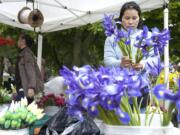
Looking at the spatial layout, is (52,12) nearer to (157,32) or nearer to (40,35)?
(40,35)

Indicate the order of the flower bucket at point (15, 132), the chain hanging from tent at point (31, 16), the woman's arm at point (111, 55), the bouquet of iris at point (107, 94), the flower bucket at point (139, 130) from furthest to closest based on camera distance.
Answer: the chain hanging from tent at point (31, 16) < the flower bucket at point (15, 132) < the woman's arm at point (111, 55) < the flower bucket at point (139, 130) < the bouquet of iris at point (107, 94)

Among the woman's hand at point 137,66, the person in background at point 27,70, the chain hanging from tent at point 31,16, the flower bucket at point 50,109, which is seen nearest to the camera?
the woman's hand at point 137,66

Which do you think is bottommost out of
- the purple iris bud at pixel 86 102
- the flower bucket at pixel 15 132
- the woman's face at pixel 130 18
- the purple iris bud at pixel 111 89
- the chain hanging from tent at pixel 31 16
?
the flower bucket at pixel 15 132

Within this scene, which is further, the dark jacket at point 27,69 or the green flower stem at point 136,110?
the dark jacket at point 27,69

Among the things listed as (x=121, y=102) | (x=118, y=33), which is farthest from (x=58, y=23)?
(x=121, y=102)

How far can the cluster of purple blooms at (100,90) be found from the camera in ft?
5.03

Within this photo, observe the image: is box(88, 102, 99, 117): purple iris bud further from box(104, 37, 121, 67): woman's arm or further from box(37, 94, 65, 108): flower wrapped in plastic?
box(37, 94, 65, 108): flower wrapped in plastic

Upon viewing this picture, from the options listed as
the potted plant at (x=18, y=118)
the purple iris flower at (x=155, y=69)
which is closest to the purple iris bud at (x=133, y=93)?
the purple iris flower at (x=155, y=69)

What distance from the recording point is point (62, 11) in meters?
7.11

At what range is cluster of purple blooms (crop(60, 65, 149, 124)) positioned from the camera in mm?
1532

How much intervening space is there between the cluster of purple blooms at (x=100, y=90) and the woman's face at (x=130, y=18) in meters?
1.00

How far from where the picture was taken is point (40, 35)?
7.55 metres

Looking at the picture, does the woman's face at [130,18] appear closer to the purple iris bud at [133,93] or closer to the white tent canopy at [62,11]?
the purple iris bud at [133,93]

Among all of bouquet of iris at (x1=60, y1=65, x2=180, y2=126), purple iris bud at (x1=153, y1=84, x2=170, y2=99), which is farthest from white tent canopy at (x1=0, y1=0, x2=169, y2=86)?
purple iris bud at (x1=153, y1=84, x2=170, y2=99)
